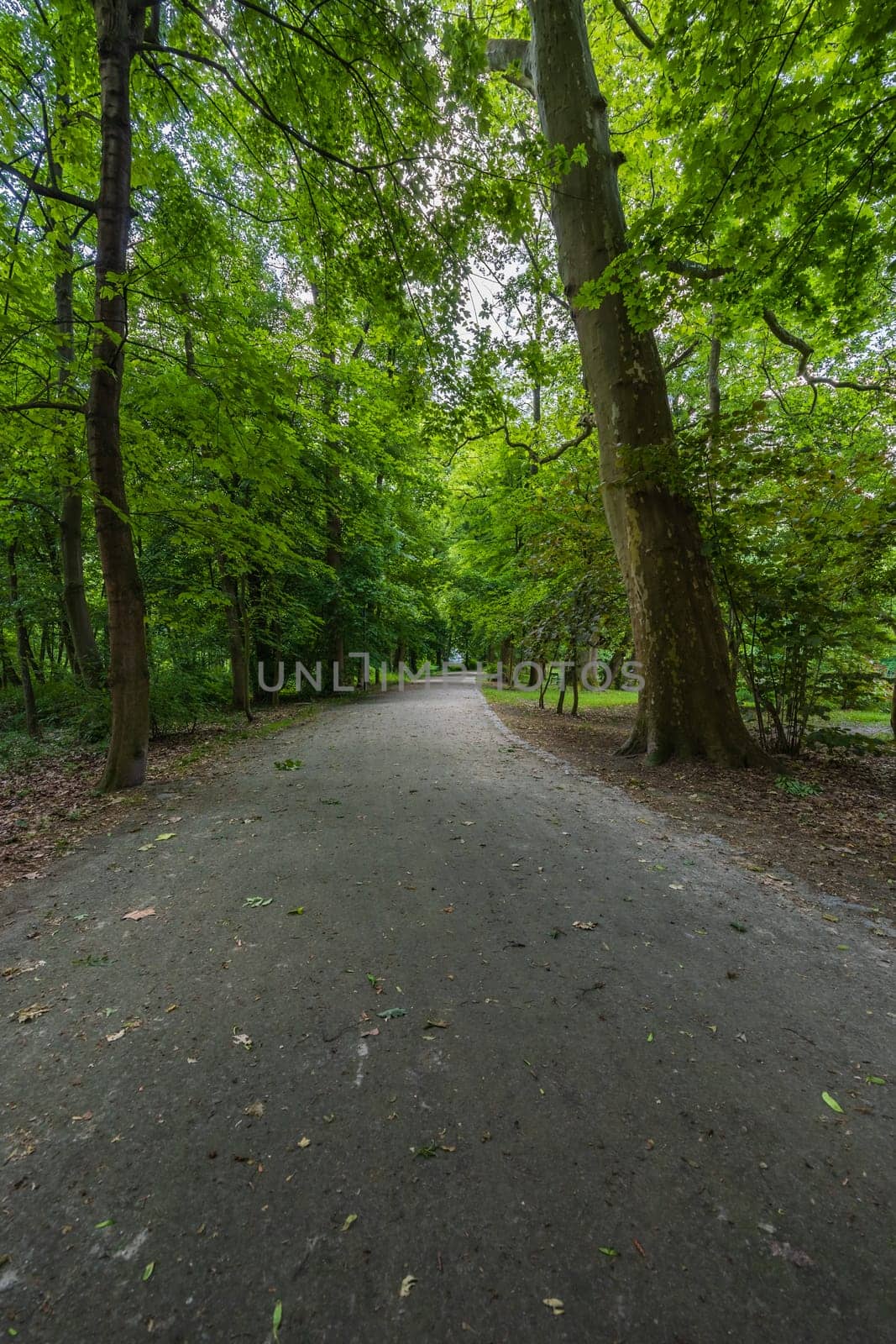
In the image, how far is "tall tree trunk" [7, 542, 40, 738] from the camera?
9.20m

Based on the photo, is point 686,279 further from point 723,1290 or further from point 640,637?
point 723,1290

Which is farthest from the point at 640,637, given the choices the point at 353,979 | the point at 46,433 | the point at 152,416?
the point at 152,416

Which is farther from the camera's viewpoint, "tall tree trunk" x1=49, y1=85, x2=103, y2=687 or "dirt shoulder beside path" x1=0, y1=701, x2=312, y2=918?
"tall tree trunk" x1=49, y1=85, x2=103, y2=687

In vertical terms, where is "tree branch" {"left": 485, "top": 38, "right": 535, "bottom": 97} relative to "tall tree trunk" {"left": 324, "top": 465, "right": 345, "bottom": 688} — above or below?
above

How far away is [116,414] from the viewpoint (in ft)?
17.6

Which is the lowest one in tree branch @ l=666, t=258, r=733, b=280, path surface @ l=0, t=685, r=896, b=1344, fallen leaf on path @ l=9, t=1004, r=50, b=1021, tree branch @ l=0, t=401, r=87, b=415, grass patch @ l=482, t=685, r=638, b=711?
path surface @ l=0, t=685, r=896, b=1344

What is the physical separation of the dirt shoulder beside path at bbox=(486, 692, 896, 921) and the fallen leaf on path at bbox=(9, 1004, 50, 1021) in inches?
126

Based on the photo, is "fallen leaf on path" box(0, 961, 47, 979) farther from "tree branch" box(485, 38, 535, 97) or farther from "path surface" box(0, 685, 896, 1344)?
"tree branch" box(485, 38, 535, 97)

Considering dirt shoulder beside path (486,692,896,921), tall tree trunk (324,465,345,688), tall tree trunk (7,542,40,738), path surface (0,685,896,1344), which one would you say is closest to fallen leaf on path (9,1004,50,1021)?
path surface (0,685,896,1344)

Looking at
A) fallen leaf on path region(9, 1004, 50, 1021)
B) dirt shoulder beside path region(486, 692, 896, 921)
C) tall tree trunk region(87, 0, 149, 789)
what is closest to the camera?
fallen leaf on path region(9, 1004, 50, 1021)

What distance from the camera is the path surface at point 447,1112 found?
1.26 metres

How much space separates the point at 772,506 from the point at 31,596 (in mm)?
12546

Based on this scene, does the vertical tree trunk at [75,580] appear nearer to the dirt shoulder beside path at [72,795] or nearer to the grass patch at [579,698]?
the dirt shoulder beside path at [72,795]

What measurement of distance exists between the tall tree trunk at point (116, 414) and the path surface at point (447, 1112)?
8.14 feet
